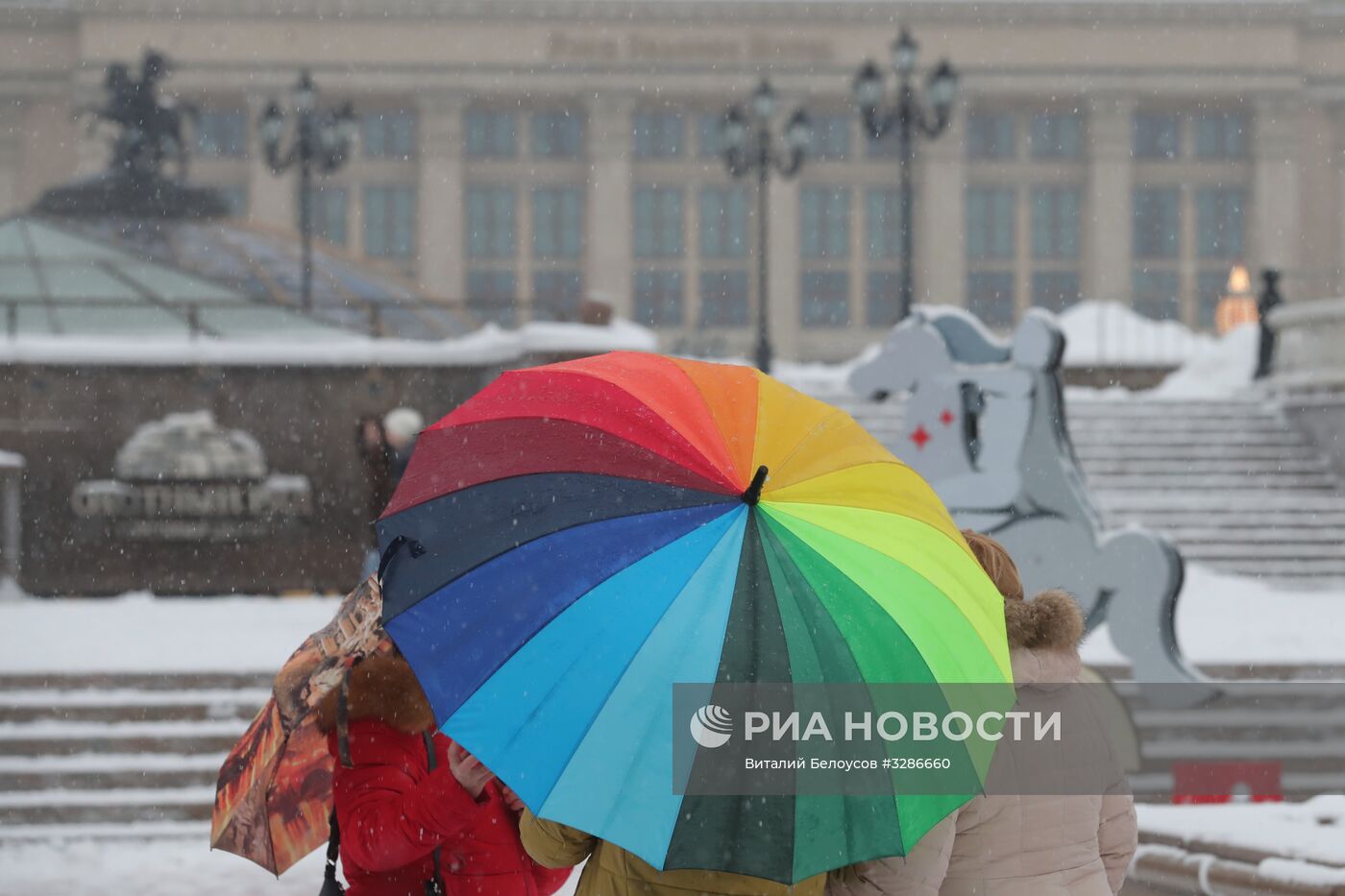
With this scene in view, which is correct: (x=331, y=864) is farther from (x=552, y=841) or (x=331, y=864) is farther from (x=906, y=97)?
(x=906, y=97)

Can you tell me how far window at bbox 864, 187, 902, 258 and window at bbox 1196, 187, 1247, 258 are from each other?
9.45 meters

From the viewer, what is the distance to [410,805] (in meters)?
2.46

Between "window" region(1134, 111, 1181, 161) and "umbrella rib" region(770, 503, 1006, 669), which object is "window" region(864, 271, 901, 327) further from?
"umbrella rib" region(770, 503, 1006, 669)

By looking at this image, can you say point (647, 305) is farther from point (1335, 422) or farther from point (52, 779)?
point (52, 779)

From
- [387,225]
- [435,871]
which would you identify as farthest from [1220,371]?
[387,225]

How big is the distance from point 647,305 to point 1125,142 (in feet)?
49.5

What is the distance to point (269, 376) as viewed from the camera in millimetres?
16234

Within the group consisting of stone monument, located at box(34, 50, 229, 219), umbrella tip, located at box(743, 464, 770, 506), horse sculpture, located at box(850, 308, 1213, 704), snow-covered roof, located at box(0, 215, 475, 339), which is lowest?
horse sculpture, located at box(850, 308, 1213, 704)

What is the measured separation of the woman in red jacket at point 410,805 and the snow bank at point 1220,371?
17.0 metres

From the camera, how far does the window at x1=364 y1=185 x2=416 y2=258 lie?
47938 millimetres

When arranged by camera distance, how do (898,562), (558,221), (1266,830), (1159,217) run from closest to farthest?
(898,562), (1266,830), (558,221), (1159,217)

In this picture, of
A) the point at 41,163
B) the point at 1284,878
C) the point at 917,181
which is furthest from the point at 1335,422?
the point at 41,163

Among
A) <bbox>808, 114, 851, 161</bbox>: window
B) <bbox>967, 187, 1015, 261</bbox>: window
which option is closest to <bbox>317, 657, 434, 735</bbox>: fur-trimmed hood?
<bbox>808, 114, 851, 161</bbox>: window

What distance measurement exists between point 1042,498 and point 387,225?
41.3m
